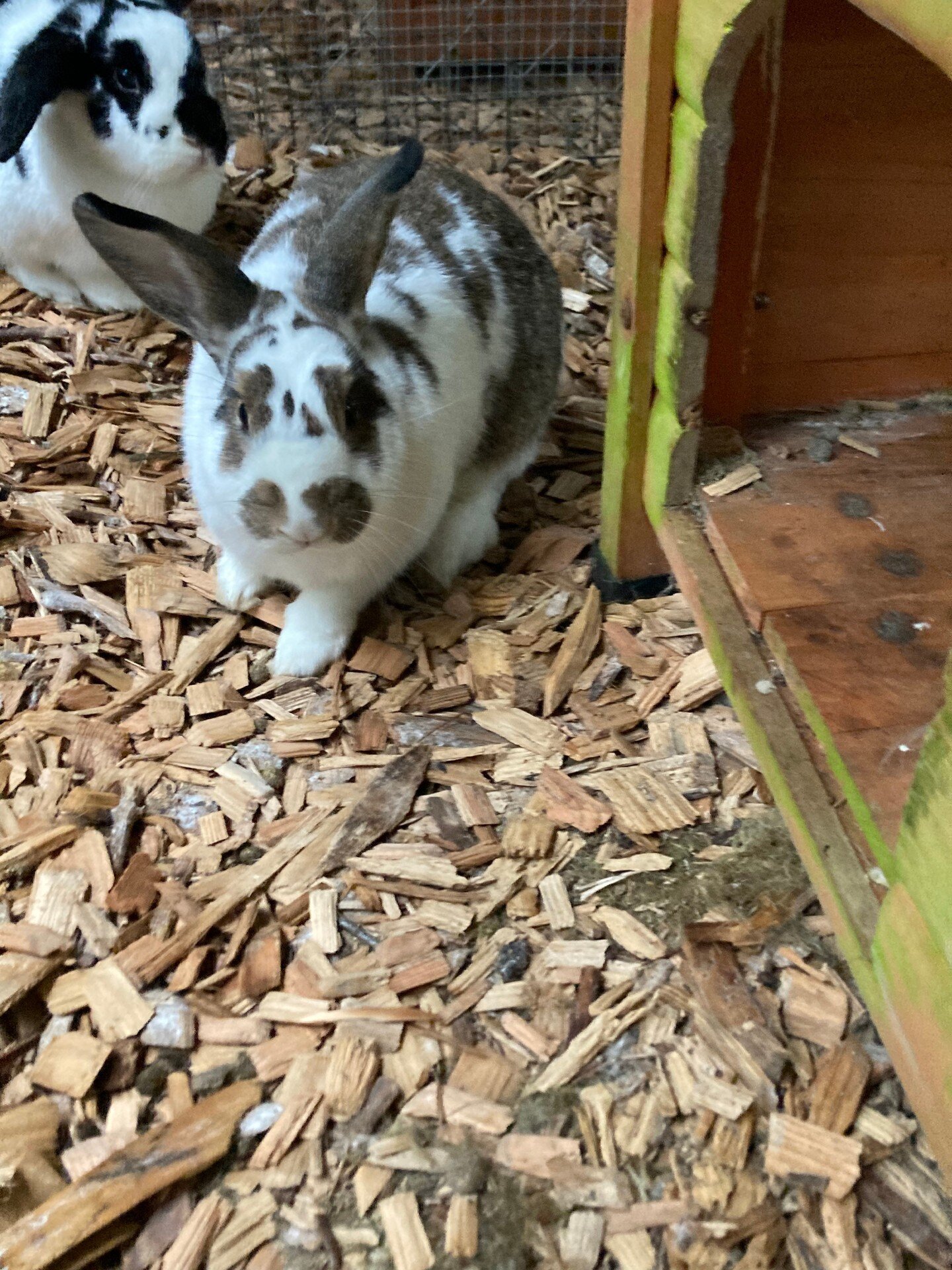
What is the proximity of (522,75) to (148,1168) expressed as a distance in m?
4.03

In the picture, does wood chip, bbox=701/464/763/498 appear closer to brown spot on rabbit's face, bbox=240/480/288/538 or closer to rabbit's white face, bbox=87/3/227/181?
brown spot on rabbit's face, bbox=240/480/288/538

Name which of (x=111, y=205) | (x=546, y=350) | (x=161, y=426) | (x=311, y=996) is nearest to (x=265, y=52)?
(x=161, y=426)

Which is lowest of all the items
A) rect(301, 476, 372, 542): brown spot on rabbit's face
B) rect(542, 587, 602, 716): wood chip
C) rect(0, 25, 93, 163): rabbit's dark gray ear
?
rect(542, 587, 602, 716): wood chip

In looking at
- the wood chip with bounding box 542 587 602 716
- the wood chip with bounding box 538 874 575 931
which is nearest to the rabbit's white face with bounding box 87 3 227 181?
the wood chip with bounding box 542 587 602 716

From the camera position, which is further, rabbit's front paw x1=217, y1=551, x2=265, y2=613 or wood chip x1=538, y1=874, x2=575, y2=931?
rabbit's front paw x1=217, y1=551, x2=265, y2=613

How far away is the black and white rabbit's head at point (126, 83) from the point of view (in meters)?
3.13

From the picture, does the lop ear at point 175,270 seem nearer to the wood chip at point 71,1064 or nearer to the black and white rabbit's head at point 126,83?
the black and white rabbit's head at point 126,83

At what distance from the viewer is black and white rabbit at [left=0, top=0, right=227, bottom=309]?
308cm

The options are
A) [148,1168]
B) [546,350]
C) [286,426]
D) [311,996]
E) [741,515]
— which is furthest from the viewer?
[546,350]

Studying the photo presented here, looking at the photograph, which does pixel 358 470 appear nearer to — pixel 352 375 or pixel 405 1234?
pixel 352 375

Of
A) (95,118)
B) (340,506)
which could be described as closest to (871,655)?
(340,506)

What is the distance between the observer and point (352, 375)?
2123mm

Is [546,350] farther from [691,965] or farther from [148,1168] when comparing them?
[148,1168]

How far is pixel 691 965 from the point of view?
187cm
